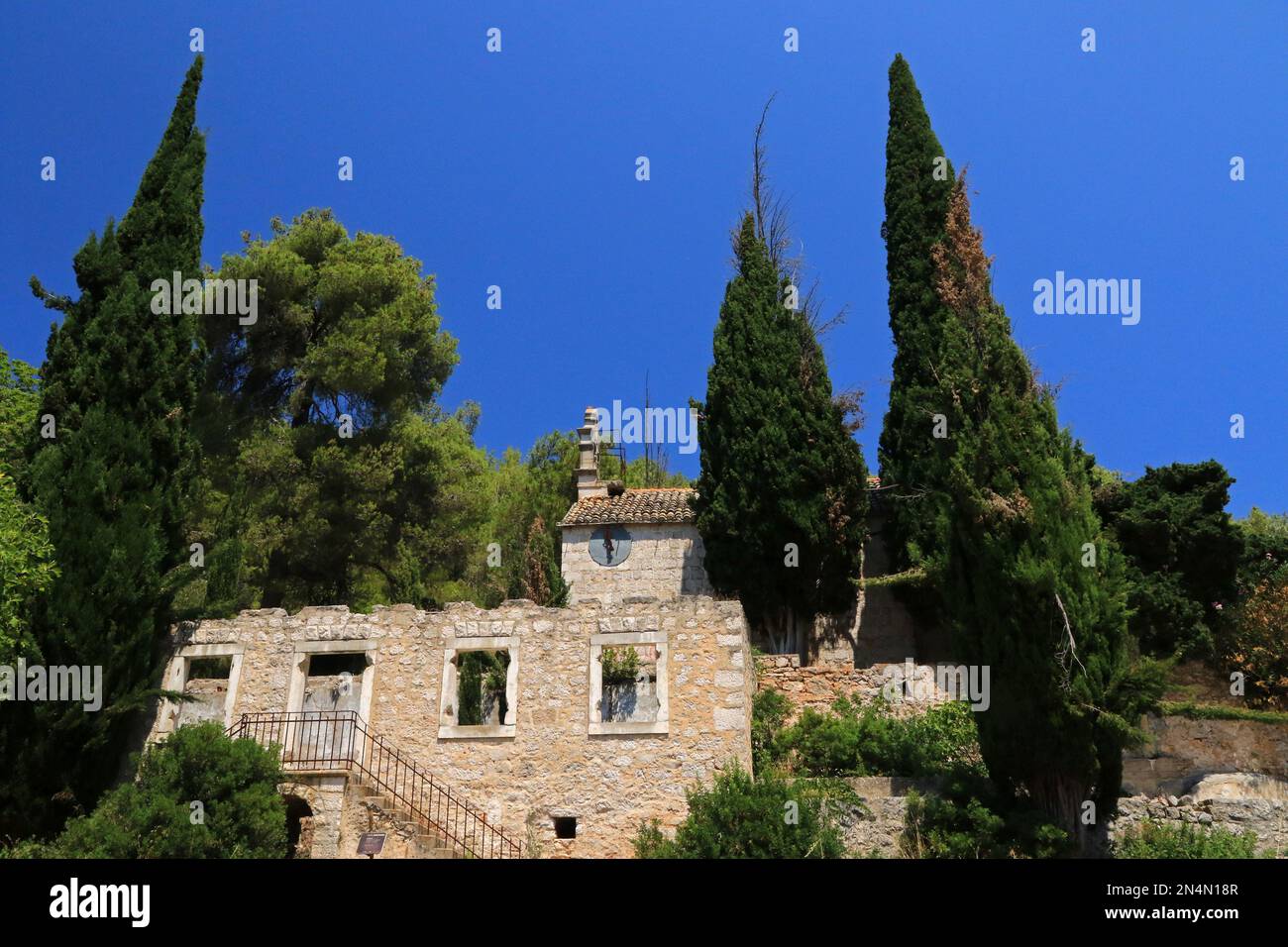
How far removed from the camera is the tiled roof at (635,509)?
25703 mm

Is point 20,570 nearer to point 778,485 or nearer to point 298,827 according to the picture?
point 298,827

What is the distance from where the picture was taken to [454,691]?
55.8 ft

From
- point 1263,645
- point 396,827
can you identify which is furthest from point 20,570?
point 1263,645

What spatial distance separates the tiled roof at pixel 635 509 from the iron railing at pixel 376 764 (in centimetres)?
984

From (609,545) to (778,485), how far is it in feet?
17.3

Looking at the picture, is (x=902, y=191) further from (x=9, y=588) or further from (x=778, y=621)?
(x=9, y=588)

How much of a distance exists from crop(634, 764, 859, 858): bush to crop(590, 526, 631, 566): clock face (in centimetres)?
1104

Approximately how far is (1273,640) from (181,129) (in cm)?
2272

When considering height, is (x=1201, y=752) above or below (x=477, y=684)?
below

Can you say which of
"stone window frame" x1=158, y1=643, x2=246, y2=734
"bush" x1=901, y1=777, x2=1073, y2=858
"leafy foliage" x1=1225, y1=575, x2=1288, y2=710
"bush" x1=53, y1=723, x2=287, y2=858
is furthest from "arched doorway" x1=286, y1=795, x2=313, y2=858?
"leafy foliage" x1=1225, y1=575, x2=1288, y2=710

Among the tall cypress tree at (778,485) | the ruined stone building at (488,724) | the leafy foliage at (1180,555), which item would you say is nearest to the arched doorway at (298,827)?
the ruined stone building at (488,724)

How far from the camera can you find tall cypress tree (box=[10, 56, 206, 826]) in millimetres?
16156

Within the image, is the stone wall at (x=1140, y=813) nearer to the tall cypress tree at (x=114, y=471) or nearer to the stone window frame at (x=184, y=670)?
the stone window frame at (x=184, y=670)
